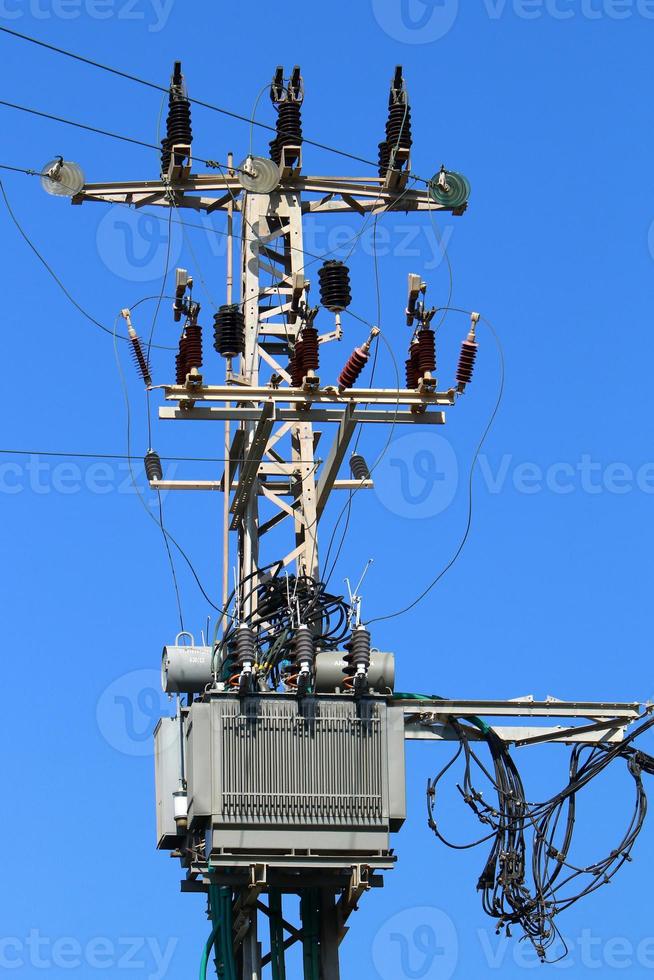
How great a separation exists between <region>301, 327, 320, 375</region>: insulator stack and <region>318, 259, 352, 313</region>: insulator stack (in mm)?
890

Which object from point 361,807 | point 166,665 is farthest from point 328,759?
point 166,665

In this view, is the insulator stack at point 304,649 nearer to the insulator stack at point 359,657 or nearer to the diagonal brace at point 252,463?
the insulator stack at point 359,657

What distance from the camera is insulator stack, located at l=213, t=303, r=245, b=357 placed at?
1380 inches

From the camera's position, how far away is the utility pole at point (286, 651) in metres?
32.5

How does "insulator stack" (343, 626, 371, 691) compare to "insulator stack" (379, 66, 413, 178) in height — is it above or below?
below

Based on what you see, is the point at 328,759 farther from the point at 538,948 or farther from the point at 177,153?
the point at 177,153

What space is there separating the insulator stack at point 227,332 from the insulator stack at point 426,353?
231 cm

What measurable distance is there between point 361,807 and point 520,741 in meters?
3.24

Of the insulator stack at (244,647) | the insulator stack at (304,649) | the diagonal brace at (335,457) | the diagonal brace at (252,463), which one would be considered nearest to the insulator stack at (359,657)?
the insulator stack at (304,649)

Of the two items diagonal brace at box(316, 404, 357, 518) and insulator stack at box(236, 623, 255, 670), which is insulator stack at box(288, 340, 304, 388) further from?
insulator stack at box(236, 623, 255, 670)

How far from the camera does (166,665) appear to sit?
3441cm

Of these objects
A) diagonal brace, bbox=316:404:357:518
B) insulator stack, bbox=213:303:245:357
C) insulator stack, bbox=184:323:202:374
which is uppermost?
insulator stack, bbox=213:303:245:357

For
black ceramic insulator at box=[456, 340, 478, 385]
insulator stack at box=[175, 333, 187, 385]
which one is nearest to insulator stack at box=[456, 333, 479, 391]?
black ceramic insulator at box=[456, 340, 478, 385]

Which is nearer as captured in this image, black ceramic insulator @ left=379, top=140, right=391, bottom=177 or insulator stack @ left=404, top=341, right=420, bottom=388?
insulator stack @ left=404, top=341, right=420, bottom=388
